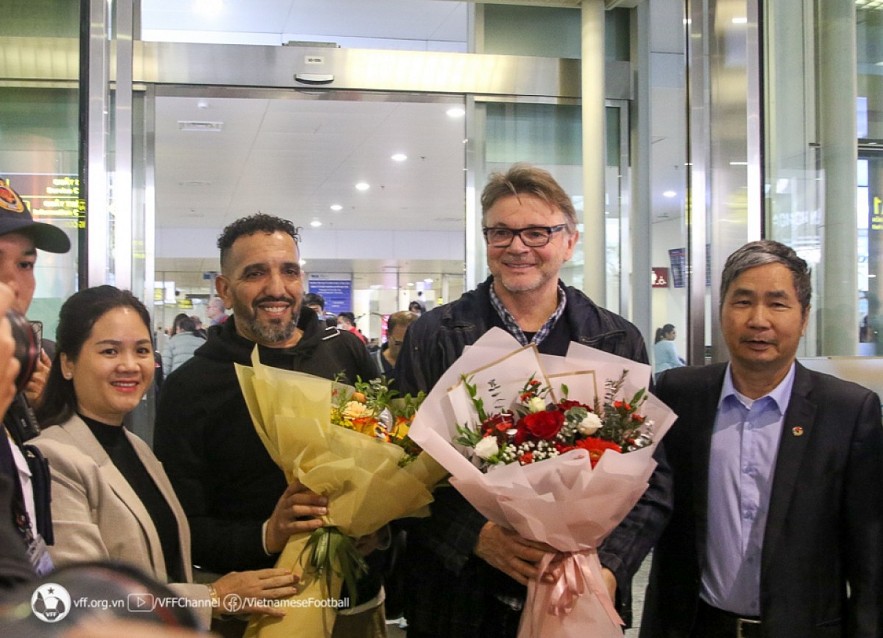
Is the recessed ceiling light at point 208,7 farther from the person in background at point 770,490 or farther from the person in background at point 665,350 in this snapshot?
the person in background at point 770,490

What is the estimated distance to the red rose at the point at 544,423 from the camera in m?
1.59

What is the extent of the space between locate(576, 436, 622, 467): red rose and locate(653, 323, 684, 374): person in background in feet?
15.7

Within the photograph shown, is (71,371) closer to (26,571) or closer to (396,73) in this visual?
(26,571)

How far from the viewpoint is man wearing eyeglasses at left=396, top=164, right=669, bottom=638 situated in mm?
1855

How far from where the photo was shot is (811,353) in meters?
4.04

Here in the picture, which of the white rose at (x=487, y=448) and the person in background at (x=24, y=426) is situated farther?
the white rose at (x=487, y=448)

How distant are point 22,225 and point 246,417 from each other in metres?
0.78

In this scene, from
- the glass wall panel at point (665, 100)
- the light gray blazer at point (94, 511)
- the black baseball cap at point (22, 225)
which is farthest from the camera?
the glass wall panel at point (665, 100)

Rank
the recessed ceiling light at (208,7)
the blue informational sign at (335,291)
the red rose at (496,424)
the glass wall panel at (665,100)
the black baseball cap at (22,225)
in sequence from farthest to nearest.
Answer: the blue informational sign at (335,291)
the recessed ceiling light at (208,7)
the glass wall panel at (665,100)
the red rose at (496,424)
the black baseball cap at (22,225)

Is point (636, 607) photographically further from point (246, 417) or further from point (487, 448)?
point (487, 448)

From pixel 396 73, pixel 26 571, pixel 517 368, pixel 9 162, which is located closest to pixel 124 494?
pixel 517 368

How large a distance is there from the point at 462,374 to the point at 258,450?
1.94 feet

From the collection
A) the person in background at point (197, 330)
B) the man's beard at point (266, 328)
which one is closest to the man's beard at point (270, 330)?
the man's beard at point (266, 328)

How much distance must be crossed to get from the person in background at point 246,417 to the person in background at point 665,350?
14.5 feet
